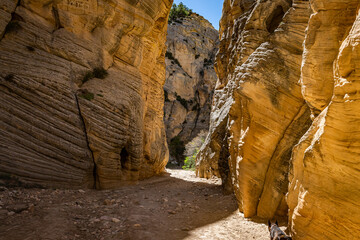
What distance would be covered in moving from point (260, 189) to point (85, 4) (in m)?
14.2

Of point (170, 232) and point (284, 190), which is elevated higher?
point (284, 190)

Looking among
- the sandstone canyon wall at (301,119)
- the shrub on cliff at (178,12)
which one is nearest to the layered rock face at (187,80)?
the shrub on cliff at (178,12)

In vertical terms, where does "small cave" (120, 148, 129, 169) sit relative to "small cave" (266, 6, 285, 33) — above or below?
below

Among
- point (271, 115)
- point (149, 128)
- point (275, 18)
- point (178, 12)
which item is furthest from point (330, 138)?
point (178, 12)

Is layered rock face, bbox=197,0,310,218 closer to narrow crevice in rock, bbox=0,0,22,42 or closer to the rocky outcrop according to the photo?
the rocky outcrop

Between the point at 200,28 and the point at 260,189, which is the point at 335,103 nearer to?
the point at 260,189

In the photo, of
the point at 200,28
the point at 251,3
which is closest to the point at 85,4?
the point at 251,3

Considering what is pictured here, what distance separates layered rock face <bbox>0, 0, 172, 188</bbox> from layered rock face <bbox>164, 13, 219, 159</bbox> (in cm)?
2900

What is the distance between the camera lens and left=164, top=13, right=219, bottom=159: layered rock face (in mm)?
45531

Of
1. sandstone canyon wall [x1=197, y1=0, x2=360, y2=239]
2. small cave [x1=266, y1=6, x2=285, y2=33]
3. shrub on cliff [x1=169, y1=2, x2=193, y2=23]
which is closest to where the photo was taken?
sandstone canyon wall [x1=197, y1=0, x2=360, y2=239]

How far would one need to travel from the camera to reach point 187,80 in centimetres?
4738

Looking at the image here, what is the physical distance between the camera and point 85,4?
43.3 feet

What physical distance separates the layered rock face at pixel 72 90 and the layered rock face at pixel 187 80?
95.2ft

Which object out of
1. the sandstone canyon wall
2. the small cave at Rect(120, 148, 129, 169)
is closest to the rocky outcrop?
the sandstone canyon wall
